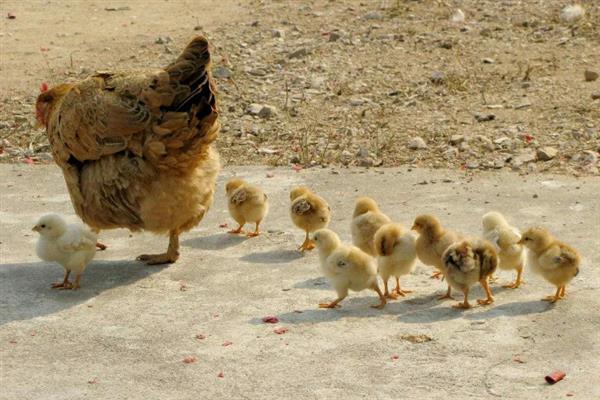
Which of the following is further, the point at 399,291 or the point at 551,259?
the point at 399,291

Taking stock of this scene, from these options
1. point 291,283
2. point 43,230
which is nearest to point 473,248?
point 291,283

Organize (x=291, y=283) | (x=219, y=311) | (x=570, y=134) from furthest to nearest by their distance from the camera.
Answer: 1. (x=570, y=134)
2. (x=291, y=283)
3. (x=219, y=311)

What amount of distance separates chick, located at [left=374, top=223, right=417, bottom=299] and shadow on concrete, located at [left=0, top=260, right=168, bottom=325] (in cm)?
168

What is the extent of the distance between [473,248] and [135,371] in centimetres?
220

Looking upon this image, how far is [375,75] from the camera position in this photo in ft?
40.8

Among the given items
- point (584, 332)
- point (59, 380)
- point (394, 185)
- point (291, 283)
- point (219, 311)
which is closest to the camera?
point (59, 380)

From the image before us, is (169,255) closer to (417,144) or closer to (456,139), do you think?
(417,144)

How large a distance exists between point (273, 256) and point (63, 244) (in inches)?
60.8

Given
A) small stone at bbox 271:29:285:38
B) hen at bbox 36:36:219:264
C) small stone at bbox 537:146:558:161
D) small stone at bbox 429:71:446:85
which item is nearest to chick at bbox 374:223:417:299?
hen at bbox 36:36:219:264

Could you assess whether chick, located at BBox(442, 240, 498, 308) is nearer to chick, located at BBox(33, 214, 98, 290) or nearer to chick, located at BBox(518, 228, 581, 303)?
chick, located at BBox(518, 228, 581, 303)

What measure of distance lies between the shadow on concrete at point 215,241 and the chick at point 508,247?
197 centimetres

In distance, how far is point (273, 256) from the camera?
812cm

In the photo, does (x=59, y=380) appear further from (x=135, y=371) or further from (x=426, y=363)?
(x=426, y=363)

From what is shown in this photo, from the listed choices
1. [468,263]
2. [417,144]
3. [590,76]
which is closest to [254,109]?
[417,144]
